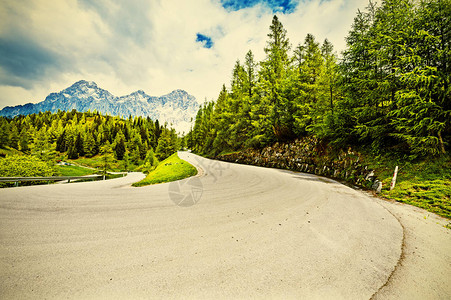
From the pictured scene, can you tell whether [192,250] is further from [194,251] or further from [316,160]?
[316,160]

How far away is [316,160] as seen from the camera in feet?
44.6

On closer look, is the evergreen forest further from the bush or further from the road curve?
the bush

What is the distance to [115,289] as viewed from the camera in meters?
1.98

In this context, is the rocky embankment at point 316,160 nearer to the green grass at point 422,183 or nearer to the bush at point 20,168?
the green grass at point 422,183

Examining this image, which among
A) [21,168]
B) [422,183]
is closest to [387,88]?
[422,183]

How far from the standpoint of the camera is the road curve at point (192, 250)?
2.04 m

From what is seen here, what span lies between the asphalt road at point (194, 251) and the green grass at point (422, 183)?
6.87 ft

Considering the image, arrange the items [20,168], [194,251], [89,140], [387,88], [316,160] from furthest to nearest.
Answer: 1. [89,140]
2. [20,168]
3. [316,160]
4. [387,88]
5. [194,251]

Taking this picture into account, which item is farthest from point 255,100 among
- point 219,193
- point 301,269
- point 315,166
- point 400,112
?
point 301,269

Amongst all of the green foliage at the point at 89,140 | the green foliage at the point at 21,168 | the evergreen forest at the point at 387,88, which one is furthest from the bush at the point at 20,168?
the green foliage at the point at 89,140

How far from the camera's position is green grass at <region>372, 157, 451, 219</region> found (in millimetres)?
5450

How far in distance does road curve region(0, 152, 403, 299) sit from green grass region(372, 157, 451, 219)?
7.76 ft

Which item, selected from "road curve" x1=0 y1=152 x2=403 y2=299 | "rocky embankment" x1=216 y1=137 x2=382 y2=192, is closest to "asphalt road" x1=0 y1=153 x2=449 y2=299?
"road curve" x1=0 y1=152 x2=403 y2=299

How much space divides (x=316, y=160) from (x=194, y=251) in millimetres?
13621
